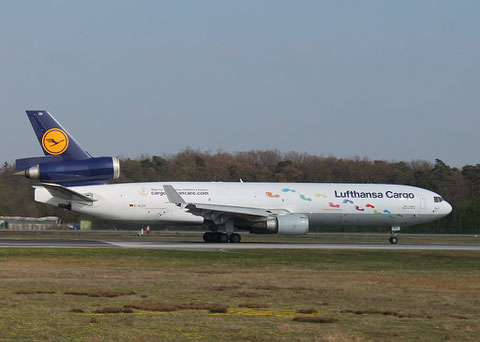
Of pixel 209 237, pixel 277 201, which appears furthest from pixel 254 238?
pixel 209 237

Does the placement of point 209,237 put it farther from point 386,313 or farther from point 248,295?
point 386,313

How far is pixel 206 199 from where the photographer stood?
3906 cm

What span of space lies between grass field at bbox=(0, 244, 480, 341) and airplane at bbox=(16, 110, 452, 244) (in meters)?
9.33

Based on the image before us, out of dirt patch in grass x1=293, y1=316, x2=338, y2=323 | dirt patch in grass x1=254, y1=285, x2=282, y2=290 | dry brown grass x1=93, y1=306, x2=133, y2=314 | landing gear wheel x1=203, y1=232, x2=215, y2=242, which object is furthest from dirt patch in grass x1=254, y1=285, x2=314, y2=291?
landing gear wheel x1=203, y1=232, x2=215, y2=242

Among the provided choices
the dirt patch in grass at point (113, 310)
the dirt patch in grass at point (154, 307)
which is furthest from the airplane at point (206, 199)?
the dirt patch in grass at point (113, 310)

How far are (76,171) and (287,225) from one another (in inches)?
457

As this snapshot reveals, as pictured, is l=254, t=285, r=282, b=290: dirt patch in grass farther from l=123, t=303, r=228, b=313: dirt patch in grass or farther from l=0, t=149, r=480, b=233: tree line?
l=0, t=149, r=480, b=233: tree line

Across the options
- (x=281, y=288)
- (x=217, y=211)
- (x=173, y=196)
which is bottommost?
(x=281, y=288)

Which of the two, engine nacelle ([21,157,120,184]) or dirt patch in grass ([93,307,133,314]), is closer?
dirt patch in grass ([93,307,133,314])

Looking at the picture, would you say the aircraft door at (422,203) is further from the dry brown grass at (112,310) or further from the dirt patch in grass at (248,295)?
the dry brown grass at (112,310)

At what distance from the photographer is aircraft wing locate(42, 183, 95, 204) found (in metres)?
35.7

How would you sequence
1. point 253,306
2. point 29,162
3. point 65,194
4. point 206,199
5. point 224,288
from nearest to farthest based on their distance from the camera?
point 253,306
point 224,288
point 29,162
point 65,194
point 206,199

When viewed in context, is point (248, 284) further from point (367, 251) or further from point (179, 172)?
point (179, 172)

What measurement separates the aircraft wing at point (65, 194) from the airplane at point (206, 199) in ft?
0.17
